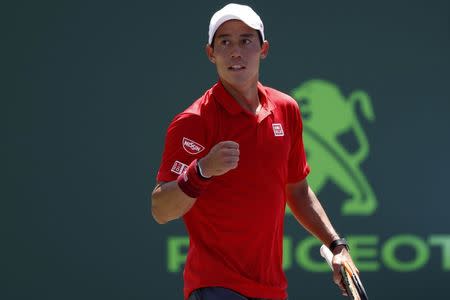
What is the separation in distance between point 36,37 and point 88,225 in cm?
122

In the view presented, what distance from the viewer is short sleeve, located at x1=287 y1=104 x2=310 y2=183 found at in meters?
3.61

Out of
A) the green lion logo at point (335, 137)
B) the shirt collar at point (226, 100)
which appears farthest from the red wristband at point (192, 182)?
the green lion logo at point (335, 137)

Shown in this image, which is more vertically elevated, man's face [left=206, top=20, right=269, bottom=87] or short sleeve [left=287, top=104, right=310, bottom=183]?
man's face [left=206, top=20, right=269, bottom=87]

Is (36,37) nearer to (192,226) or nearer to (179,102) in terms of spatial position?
(179,102)

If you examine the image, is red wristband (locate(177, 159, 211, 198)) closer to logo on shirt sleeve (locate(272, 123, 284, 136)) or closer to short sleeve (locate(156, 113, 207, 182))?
short sleeve (locate(156, 113, 207, 182))

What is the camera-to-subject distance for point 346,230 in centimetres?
603

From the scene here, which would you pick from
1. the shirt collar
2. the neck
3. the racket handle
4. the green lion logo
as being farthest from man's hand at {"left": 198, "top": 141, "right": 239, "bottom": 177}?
the green lion logo

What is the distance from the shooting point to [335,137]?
19.9 ft

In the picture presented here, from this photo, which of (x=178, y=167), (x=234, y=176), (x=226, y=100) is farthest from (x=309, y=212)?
(x=178, y=167)

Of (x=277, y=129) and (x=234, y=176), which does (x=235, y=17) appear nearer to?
(x=277, y=129)

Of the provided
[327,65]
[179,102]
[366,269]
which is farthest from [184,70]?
[366,269]

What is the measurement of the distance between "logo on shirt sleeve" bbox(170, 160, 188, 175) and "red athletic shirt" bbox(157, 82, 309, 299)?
3 cm

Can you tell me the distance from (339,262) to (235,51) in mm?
862

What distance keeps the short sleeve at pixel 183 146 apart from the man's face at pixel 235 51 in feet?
0.82
